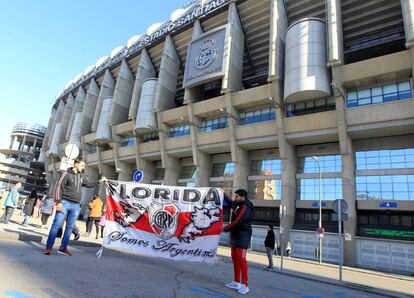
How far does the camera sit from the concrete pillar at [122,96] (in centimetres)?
4616

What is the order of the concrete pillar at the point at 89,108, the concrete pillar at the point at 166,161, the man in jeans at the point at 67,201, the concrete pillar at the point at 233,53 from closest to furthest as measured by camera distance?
the man in jeans at the point at 67,201 < the concrete pillar at the point at 233,53 < the concrete pillar at the point at 166,161 < the concrete pillar at the point at 89,108

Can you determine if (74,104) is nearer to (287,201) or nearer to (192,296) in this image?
(287,201)

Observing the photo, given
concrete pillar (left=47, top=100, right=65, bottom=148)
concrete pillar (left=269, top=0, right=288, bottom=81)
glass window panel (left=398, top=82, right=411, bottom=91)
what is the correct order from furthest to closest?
concrete pillar (left=47, top=100, right=65, bottom=148), concrete pillar (left=269, top=0, right=288, bottom=81), glass window panel (left=398, top=82, right=411, bottom=91)

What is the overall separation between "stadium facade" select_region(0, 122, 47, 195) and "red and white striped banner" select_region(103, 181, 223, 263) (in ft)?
308

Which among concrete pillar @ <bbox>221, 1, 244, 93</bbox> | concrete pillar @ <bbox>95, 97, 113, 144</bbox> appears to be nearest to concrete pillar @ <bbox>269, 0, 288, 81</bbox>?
concrete pillar @ <bbox>221, 1, 244, 93</bbox>

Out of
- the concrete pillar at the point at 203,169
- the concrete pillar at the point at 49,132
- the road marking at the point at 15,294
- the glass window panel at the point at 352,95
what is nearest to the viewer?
the road marking at the point at 15,294

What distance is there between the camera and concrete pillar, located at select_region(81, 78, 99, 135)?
A: 174ft

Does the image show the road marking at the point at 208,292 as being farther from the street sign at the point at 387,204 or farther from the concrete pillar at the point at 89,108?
the concrete pillar at the point at 89,108

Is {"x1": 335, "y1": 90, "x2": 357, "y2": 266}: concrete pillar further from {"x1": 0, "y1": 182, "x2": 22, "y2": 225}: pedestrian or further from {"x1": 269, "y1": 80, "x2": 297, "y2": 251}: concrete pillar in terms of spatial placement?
{"x1": 0, "y1": 182, "x2": 22, "y2": 225}: pedestrian

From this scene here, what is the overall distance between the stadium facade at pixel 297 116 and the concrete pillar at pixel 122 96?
222 cm

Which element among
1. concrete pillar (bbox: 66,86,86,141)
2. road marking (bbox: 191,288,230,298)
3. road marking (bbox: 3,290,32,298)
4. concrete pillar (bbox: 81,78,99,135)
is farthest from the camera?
concrete pillar (bbox: 66,86,86,141)

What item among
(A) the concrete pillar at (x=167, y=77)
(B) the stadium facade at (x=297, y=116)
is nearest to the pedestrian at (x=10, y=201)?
(B) the stadium facade at (x=297, y=116)

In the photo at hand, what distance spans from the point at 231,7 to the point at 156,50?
45.8 feet

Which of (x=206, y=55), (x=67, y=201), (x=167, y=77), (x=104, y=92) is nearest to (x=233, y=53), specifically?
(x=206, y=55)
